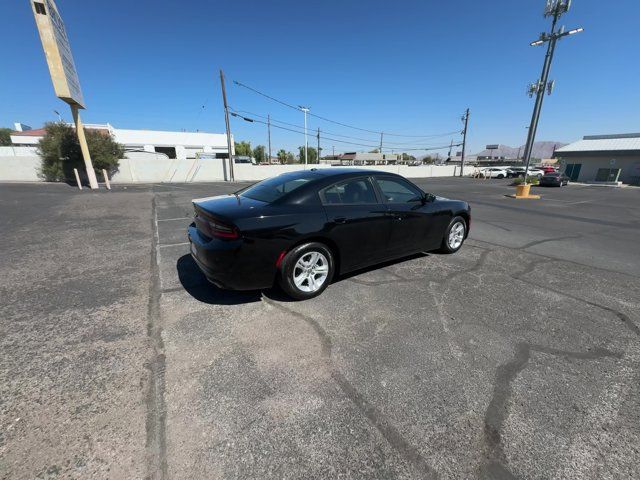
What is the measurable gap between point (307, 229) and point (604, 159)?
1812 inches

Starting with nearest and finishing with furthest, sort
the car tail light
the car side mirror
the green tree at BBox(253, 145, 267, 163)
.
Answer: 1. the car tail light
2. the car side mirror
3. the green tree at BBox(253, 145, 267, 163)

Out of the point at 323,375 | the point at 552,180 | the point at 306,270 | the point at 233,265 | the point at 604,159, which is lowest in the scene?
the point at 323,375

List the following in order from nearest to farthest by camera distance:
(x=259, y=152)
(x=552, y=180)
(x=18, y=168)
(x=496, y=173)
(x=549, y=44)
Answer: (x=549, y=44), (x=18, y=168), (x=552, y=180), (x=496, y=173), (x=259, y=152)

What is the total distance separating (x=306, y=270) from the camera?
10.7ft

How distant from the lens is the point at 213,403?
6.30 feet

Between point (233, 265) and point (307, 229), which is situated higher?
point (307, 229)

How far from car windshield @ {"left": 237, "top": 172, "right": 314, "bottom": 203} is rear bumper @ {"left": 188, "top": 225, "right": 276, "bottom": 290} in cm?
74

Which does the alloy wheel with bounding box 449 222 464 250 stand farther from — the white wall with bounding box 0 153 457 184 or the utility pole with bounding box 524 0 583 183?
the white wall with bounding box 0 153 457 184

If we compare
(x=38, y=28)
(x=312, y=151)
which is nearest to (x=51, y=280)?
(x=38, y=28)

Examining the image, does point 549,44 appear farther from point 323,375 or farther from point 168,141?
point 168,141

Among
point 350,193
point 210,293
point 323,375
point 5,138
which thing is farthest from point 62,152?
point 5,138

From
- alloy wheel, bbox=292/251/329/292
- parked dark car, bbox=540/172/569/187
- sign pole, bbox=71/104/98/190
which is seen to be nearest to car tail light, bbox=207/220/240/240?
alloy wheel, bbox=292/251/329/292

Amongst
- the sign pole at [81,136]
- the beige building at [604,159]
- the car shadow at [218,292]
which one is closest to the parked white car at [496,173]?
the beige building at [604,159]

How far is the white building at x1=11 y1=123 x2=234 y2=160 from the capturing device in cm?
4288
